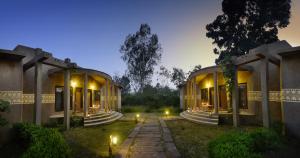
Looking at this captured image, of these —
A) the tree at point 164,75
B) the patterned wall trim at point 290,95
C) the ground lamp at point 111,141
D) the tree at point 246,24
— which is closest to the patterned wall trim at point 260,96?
the patterned wall trim at point 290,95

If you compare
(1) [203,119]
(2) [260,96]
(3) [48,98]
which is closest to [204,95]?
(1) [203,119]

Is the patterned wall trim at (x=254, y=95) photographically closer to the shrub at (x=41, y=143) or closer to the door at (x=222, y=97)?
the door at (x=222, y=97)

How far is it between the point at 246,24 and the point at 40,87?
25.7m

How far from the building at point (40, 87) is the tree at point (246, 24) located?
17.9 meters

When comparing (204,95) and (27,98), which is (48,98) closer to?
(27,98)

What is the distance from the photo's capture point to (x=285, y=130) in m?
9.27

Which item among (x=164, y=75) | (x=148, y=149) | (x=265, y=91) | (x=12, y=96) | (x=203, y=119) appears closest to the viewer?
(x=148, y=149)

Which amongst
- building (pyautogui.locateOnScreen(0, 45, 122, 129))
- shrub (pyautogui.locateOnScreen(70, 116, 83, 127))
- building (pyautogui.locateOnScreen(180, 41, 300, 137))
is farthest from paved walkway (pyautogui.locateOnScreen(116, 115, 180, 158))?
shrub (pyautogui.locateOnScreen(70, 116, 83, 127))

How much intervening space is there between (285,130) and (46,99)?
43.2ft

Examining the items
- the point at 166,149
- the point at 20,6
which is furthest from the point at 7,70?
the point at 20,6

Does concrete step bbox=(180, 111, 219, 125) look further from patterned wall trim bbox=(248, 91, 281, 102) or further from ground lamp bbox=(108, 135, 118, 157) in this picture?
ground lamp bbox=(108, 135, 118, 157)

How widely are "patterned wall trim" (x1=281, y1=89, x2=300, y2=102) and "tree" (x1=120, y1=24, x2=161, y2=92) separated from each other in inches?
1170

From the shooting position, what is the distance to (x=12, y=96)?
8977mm

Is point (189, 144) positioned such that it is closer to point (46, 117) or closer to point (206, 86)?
point (46, 117)
